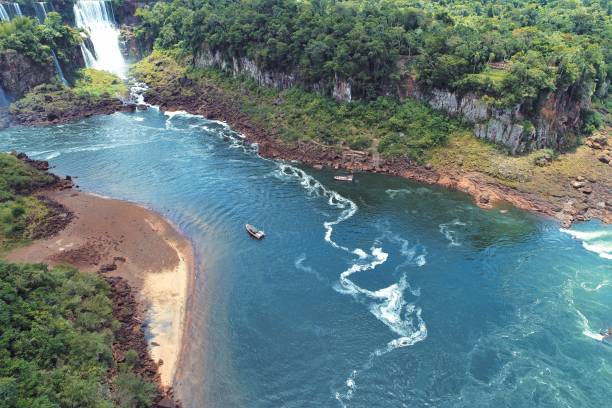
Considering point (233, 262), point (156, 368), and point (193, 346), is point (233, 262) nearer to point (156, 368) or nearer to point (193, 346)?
point (193, 346)

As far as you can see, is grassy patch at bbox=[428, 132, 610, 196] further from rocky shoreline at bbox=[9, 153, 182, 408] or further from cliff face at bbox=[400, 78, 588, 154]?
rocky shoreline at bbox=[9, 153, 182, 408]

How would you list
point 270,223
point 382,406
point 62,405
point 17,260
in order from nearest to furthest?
point 62,405 → point 382,406 → point 17,260 → point 270,223

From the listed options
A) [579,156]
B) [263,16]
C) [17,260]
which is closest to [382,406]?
[17,260]

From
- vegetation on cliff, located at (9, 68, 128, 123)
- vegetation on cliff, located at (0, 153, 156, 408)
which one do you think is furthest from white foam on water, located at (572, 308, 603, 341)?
vegetation on cliff, located at (9, 68, 128, 123)

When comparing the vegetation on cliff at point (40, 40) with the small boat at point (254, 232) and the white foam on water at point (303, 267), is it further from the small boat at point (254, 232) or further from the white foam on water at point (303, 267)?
the white foam on water at point (303, 267)

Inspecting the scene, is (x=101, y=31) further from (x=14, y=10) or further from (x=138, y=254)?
(x=138, y=254)

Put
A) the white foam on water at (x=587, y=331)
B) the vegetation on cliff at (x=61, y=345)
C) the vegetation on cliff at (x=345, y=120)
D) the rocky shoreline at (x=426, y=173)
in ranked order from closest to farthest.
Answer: the vegetation on cliff at (x=61, y=345), the white foam on water at (x=587, y=331), the rocky shoreline at (x=426, y=173), the vegetation on cliff at (x=345, y=120)

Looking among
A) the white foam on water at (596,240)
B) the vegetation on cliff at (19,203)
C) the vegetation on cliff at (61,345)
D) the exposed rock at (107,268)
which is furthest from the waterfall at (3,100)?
the white foam on water at (596,240)
